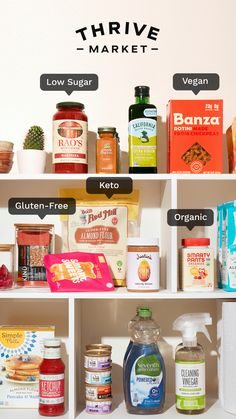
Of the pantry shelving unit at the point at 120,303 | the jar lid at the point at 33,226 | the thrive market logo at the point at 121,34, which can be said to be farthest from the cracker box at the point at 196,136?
the jar lid at the point at 33,226

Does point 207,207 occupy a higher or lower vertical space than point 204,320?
higher

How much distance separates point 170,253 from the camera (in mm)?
1768

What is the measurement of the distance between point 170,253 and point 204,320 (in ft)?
0.65

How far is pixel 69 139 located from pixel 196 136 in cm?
34

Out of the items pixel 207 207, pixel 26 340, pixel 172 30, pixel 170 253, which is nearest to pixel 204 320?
pixel 170 253

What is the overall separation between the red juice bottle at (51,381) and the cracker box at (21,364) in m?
0.06

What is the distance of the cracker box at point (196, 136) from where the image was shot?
1.77m

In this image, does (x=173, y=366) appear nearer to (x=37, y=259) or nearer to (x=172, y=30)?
(x=37, y=259)

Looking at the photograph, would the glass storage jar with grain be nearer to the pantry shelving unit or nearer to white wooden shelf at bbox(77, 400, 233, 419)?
the pantry shelving unit

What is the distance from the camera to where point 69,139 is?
1762mm

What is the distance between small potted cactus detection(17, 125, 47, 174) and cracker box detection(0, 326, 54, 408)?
43 centimetres

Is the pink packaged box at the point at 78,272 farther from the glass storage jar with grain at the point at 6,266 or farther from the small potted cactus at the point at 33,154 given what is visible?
the small potted cactus at the point at 33,154

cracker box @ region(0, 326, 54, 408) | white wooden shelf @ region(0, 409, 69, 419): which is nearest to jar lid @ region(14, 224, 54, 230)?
cracker box @ region(0, 326, 54, 408)

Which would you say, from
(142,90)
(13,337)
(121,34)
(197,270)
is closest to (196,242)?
(197,270)
